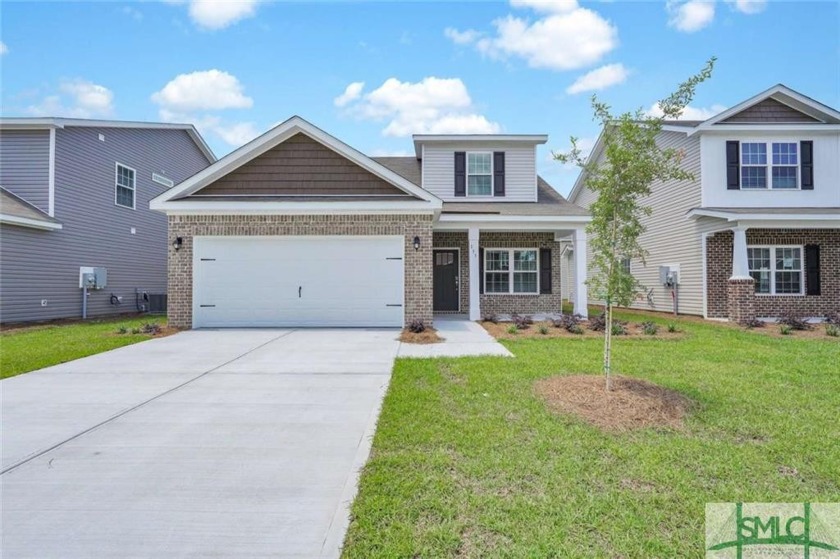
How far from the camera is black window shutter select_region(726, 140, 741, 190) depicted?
1349 centimetres

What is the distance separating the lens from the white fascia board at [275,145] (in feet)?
35.8

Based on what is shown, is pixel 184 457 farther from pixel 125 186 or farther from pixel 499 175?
pixel 125 186

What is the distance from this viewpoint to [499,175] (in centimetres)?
1480

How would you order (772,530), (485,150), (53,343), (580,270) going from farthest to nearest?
(485,150)
(580,270)
(53,343)
(772,530)

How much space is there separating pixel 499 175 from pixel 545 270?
3.59 meters

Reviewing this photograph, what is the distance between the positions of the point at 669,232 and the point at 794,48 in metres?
6.19

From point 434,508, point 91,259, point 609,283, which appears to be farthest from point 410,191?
point 91,259

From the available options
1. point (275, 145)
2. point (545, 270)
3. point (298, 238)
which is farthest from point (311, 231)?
point (545, 270)

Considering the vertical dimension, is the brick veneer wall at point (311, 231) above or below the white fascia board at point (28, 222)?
below

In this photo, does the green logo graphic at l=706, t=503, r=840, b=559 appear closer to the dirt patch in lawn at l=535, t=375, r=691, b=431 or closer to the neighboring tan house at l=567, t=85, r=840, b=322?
the dirt patch in lawn at l=535, t=375, r=691, b=431

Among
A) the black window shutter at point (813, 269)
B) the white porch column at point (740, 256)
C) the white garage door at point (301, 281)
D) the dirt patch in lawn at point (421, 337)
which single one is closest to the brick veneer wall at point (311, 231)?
the white garage door at point (301, 281)

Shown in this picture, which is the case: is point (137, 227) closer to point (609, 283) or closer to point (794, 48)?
point (609, 283)

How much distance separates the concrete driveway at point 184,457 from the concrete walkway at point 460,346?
140 centimetres

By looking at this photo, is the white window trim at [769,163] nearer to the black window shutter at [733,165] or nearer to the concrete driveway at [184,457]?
the black window shutter at [733,165]
